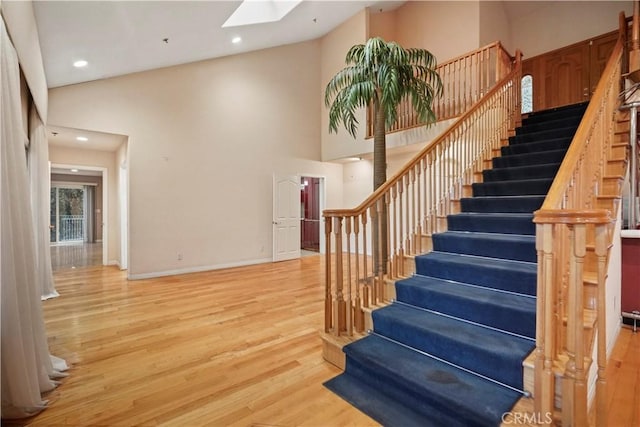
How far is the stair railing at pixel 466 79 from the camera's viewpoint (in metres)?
4.70

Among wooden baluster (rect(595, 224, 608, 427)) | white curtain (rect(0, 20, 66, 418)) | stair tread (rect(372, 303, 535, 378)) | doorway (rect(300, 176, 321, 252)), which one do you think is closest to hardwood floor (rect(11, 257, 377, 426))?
white curtain (rect(0, 20, 66, 418))

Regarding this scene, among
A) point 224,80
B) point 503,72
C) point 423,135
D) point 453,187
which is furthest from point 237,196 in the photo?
point 503,72

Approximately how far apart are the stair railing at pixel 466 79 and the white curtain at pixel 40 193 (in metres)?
5.30

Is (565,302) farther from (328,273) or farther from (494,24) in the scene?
(494,24)

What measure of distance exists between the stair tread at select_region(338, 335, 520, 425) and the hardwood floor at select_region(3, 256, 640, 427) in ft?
1.01

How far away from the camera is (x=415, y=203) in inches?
143

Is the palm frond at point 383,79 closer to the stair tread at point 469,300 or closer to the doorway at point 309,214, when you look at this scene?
the stair tread at point 469,300

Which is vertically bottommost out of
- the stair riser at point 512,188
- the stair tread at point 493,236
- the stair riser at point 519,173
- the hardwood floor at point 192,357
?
the hardwood floor at point 192,357

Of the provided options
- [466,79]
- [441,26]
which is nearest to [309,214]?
[466,79]

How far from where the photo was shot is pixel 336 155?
7164 mm

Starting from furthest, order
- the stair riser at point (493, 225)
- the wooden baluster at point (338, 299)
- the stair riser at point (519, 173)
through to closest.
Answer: the stair riser at point (519, 173) → the stair riser at point (493, 225) → the wooden baluster at point (338, 299)

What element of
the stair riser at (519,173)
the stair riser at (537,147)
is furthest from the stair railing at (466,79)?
the stair riser at (519,173)

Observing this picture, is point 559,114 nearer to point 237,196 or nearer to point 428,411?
point 428,411

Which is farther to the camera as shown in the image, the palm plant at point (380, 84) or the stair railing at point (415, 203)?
the palm plant at point (380, 84)
